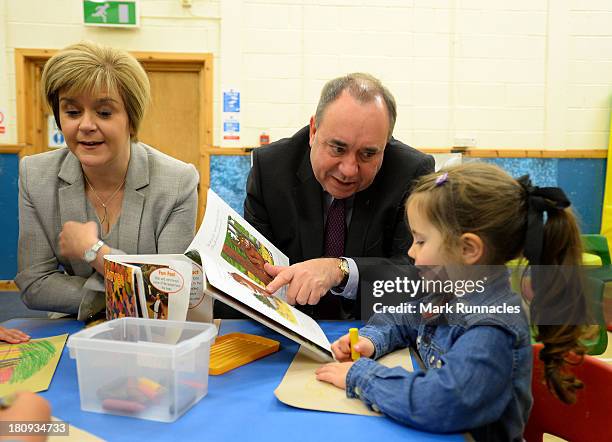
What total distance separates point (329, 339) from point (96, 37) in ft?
13.0

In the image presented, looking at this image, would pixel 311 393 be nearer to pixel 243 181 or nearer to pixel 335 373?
pixel 335 373

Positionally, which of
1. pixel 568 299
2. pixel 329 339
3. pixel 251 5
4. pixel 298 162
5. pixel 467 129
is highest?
pixel 251 5

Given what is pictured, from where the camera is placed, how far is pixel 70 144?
1531mm

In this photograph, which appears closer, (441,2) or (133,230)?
(133,230)

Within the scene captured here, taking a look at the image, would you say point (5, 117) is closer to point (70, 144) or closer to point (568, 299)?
point (70, 144)

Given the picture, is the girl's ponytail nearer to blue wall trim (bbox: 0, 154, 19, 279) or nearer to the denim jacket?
the denim jacket

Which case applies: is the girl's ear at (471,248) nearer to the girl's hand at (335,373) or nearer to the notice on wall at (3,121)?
the girl's hand at (335,373)

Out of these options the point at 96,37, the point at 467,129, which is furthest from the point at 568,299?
the point at 96,37

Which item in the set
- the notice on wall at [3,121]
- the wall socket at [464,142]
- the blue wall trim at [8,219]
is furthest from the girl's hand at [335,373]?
the notice on wall at [3,121]

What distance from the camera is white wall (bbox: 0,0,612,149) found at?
4.32 m

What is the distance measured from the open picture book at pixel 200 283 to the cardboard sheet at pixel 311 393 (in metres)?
0.05

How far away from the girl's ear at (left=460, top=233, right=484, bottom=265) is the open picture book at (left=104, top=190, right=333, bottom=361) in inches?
13.3

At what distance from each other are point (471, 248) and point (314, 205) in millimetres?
778

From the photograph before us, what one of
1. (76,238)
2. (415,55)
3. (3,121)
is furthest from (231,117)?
(76,238)
